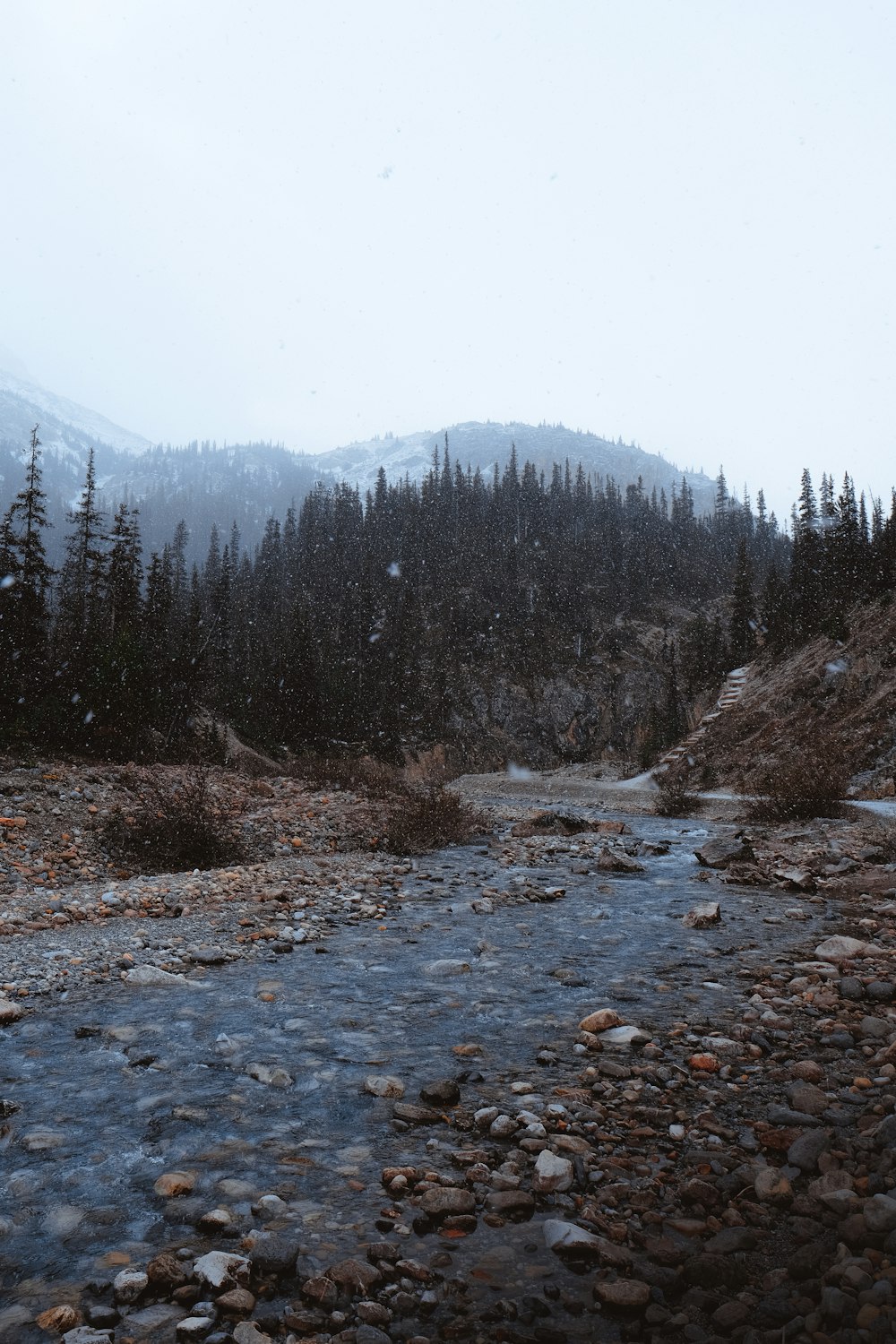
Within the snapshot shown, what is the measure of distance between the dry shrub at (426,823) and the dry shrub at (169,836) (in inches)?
127

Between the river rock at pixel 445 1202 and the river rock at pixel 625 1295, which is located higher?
the river rock at pixel 625 1295

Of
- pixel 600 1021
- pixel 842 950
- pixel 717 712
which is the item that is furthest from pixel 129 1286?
pixel 717 712

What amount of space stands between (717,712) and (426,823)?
33706 mm

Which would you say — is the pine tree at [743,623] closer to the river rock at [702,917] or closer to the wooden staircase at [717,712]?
the wooden staircase at [717,712]

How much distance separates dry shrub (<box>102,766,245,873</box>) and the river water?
4832 mm

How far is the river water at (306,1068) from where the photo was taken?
9.36ft

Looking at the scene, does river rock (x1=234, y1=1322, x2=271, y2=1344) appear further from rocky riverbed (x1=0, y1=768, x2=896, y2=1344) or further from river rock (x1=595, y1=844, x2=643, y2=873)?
river rock (x1=595, y1=844, x2=643, y2=873)

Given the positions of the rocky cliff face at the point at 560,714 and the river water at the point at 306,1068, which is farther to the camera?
the rocky cliff face at the point at 560,714

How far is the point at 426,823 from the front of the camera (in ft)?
49.1

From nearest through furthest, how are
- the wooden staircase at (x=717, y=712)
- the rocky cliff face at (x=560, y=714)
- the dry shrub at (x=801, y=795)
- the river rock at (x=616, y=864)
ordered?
1. the river rock at (x=616, y=864)
2. the dry shrub at (x=801, y=795)
3. the wooden staircase at (x=717, y=712)
4. the rocky cliff face at (x=560, y=714)

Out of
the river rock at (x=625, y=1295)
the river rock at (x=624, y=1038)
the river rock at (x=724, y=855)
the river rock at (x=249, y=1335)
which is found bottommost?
the river rock at (x=724, y=855)

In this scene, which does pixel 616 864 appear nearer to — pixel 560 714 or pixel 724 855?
pixel 724 855

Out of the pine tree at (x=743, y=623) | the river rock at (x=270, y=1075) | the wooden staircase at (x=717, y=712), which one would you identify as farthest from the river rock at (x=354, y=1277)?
the pine tree at (x=743, y=623)

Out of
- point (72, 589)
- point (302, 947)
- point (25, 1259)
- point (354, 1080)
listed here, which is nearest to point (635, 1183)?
point (354, 1080)
